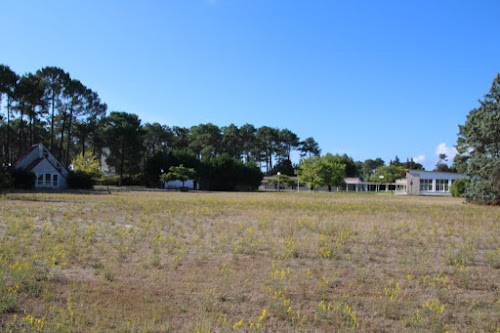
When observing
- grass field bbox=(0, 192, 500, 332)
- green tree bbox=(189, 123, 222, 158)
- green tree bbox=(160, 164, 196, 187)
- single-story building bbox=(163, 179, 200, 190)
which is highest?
green tree bbox=(189, 123, 222, 158)

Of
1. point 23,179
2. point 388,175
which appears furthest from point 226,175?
point 388,175

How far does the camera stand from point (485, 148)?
30.0 m

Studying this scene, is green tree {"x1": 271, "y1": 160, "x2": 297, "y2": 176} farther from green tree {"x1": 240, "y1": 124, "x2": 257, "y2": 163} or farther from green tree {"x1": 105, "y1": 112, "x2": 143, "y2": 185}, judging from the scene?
green tree {"x1": 105, "y1": 112, "x2": 143, "y2": 185}

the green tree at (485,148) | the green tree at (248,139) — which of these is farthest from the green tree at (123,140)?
the green tree at (485,148)

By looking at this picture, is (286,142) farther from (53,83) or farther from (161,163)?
(53,83)

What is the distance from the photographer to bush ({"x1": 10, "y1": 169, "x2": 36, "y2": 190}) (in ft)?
130

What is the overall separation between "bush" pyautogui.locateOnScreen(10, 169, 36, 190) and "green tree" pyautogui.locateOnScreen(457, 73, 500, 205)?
42.7 m

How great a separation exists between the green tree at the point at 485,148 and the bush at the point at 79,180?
135 feet

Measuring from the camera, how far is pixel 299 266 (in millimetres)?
7504

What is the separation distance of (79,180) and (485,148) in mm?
43375

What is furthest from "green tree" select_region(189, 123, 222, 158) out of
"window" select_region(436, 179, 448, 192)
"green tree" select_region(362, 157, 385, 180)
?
"green tree" select_region(362, 157, 385, 180)

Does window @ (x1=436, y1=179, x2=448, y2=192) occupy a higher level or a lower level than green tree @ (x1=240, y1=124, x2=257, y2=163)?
lower

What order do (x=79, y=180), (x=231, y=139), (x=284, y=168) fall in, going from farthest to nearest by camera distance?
(x=284, y=168) → (x=231, y=139) → (x=79, y=180)

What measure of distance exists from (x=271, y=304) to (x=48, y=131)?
225 feet
